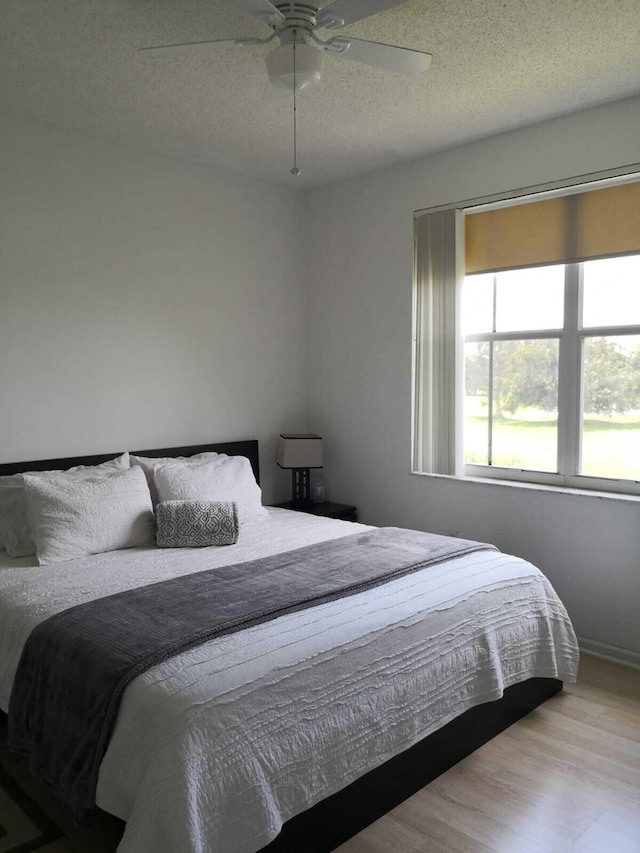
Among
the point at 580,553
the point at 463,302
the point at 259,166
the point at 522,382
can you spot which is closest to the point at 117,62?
the point at 259,166

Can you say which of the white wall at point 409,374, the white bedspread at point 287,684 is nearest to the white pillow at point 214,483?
the white bedspread at point 287,684

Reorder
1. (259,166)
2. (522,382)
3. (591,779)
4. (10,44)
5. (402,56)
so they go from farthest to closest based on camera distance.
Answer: (259,166) < (522,382) < (10,44) < (591,779) < (402,56)

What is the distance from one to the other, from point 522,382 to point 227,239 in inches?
80.3

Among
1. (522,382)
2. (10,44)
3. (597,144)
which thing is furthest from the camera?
(522,382)

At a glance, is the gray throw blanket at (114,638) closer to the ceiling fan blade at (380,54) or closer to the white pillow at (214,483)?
the white pillow at (214,483)

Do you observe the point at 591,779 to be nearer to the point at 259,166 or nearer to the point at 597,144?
the point at 597,144

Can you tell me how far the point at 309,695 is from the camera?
197cm

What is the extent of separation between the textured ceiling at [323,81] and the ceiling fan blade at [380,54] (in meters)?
0.20

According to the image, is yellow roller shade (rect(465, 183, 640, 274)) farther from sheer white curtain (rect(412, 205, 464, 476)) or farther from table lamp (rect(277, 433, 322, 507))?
table lamp (rect(277, 433, 322, 507))

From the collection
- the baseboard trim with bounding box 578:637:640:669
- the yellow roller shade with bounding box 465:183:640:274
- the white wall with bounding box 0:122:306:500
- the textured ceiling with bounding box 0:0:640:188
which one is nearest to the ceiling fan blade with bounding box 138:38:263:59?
the textured ceiling with bounding box 0:0:640:188

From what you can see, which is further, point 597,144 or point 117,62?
point 597,144

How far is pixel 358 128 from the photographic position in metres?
3.55

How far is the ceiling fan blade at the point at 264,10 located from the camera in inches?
77.5

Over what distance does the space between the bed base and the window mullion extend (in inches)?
49.0
